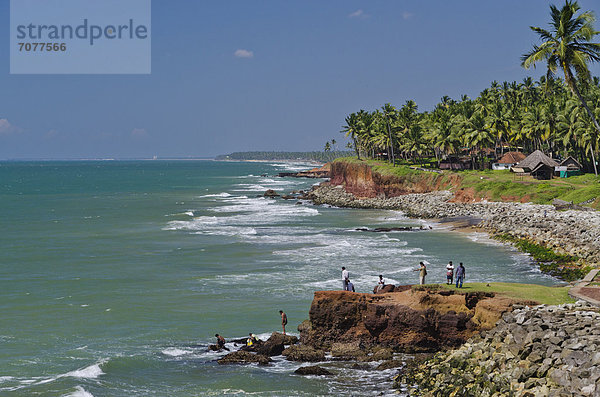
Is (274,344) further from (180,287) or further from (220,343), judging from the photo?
(180,287)

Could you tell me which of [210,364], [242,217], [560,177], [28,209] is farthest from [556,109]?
[28,209]

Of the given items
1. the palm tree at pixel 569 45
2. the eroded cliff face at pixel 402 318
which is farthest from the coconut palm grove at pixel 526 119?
the eroded cliff face at pixel 402 318

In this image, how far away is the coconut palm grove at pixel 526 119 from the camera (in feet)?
120

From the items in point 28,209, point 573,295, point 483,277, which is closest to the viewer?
point 573,295

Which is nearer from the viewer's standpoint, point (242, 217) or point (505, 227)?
point (505, 227)

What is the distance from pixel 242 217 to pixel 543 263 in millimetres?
42740

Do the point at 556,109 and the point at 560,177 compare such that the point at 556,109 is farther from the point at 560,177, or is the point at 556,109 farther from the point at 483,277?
the point at 483,277

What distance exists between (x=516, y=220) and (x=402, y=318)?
3309cm

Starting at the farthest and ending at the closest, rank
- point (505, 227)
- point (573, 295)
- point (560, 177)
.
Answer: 1. point (560, 177)
2. point (505, 227)
3. point (573, 295)

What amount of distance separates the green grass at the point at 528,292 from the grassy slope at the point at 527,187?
3244cm

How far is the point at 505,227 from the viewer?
5191 cm

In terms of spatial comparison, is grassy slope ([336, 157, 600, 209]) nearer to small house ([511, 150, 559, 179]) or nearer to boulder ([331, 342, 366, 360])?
small house ([511, 150, 559, 179])

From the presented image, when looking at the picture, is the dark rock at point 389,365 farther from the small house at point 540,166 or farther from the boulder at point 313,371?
the small house at point 540,166

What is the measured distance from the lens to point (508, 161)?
298 feet
